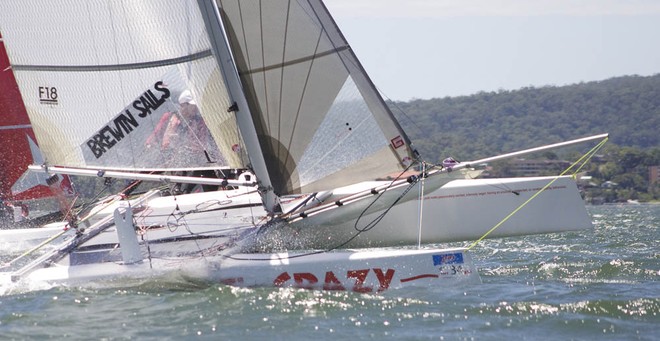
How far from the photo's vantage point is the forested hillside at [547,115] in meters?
68.9

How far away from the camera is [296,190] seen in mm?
9562

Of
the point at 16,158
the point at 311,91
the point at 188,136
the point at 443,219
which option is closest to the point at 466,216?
the point at 443,219

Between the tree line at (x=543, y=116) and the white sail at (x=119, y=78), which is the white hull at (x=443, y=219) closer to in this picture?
the white sail at (x=119, y=78)

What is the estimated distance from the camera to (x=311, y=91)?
9.29 meters

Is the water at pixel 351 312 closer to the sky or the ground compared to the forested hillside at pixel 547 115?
closer to the ground

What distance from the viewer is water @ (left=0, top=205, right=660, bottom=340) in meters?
7.16

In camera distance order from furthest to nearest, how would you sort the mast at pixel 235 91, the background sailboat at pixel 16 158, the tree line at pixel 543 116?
the tree line at pixel 543 116, the background sailboat at pixel 16 158, the mast at pixel 235 91

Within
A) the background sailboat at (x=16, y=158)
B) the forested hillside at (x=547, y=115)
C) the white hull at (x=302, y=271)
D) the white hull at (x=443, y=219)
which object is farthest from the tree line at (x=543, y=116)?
Result: the white hull at (x=302, y=271)

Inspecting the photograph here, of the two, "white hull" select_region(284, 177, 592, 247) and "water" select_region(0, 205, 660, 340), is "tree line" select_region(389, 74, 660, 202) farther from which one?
"water" select_region(0, 205, 660, 340)

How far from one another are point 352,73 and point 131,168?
79.1 inches

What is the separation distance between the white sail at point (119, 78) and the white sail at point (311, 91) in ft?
0.95

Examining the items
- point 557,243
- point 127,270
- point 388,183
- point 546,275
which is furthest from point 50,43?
point 557,243

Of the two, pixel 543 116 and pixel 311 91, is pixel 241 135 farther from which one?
pixel 543 116

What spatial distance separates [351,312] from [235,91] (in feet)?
7.95
